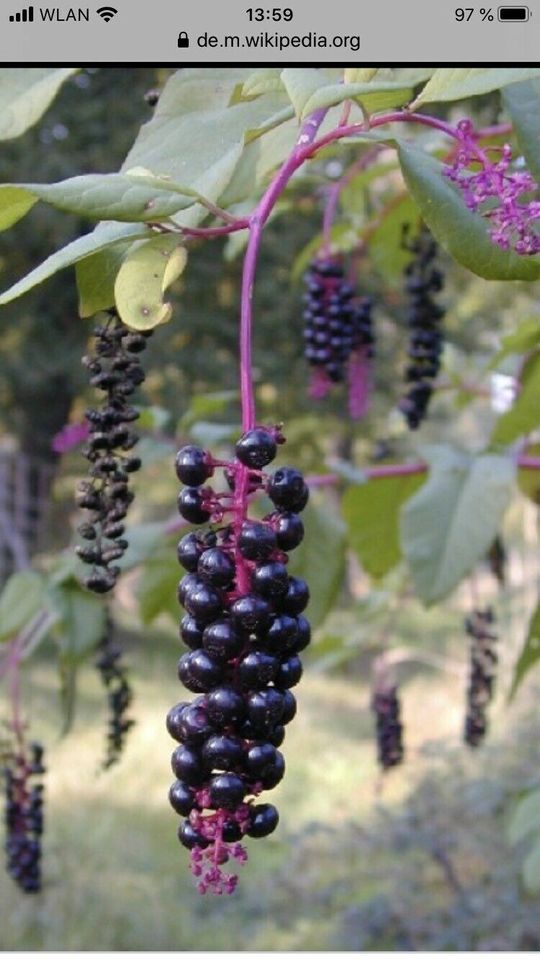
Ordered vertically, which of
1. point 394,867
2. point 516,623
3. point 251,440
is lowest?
point 516,623

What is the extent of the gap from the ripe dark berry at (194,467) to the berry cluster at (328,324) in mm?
771

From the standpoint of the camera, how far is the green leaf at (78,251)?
583mm

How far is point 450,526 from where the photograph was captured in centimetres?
139

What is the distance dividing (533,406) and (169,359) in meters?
6.13

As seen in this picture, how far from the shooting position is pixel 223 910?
3322 mm

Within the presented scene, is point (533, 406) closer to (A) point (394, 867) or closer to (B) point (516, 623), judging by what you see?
(A) point (394, 867)

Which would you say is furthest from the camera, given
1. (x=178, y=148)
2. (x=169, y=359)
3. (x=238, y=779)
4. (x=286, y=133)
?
(x=169, y=359)

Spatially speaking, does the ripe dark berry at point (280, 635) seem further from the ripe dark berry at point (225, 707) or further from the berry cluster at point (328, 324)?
the berry cluster at point (328, 324)

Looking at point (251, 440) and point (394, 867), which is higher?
point (251, 440)

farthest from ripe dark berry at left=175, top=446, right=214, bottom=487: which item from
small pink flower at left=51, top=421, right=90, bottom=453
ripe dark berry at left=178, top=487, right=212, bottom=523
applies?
small pink flower at left=51, top=421, right=90, bottom=453

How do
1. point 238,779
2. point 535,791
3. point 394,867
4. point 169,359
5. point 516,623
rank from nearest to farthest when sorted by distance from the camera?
point 238,779 → point 535,791 → point 394,867 → point 516,623 → point 169,359
